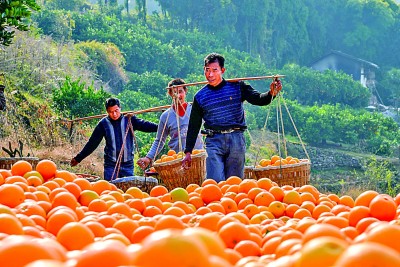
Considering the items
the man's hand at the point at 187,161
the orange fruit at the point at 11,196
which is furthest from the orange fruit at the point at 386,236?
the man's hand at the point at 187,161

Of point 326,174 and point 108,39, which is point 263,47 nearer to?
point 108,39

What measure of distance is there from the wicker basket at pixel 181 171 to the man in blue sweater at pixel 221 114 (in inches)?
5.6

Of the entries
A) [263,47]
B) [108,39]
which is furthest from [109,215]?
[263,47]

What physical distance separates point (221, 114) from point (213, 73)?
1.06 feet

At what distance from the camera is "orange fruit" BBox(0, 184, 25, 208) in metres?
2.92

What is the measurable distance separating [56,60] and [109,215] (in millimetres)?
15468

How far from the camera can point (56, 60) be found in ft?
58.0

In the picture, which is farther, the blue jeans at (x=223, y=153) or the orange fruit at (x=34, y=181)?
the blue jeans at (x=223, y=153)

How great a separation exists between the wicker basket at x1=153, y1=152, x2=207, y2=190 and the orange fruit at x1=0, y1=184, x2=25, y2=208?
2.64 meters

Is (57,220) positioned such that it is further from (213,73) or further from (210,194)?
(213,73)

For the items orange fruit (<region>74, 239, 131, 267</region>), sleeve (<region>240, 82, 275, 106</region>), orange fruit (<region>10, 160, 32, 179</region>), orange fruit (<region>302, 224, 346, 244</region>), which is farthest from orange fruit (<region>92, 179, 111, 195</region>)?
orange fruit (<region>74, 239, 131, 267</region>)

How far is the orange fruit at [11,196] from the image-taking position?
2.92 m

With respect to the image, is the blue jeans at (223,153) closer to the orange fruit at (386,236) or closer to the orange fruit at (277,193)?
the orange fruit at (277,193)

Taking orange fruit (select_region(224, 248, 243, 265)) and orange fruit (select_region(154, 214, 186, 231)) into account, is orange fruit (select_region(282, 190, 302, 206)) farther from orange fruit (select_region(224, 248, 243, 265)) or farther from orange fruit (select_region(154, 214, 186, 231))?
orange fruit (select_region(224, 248, 243, 265))
